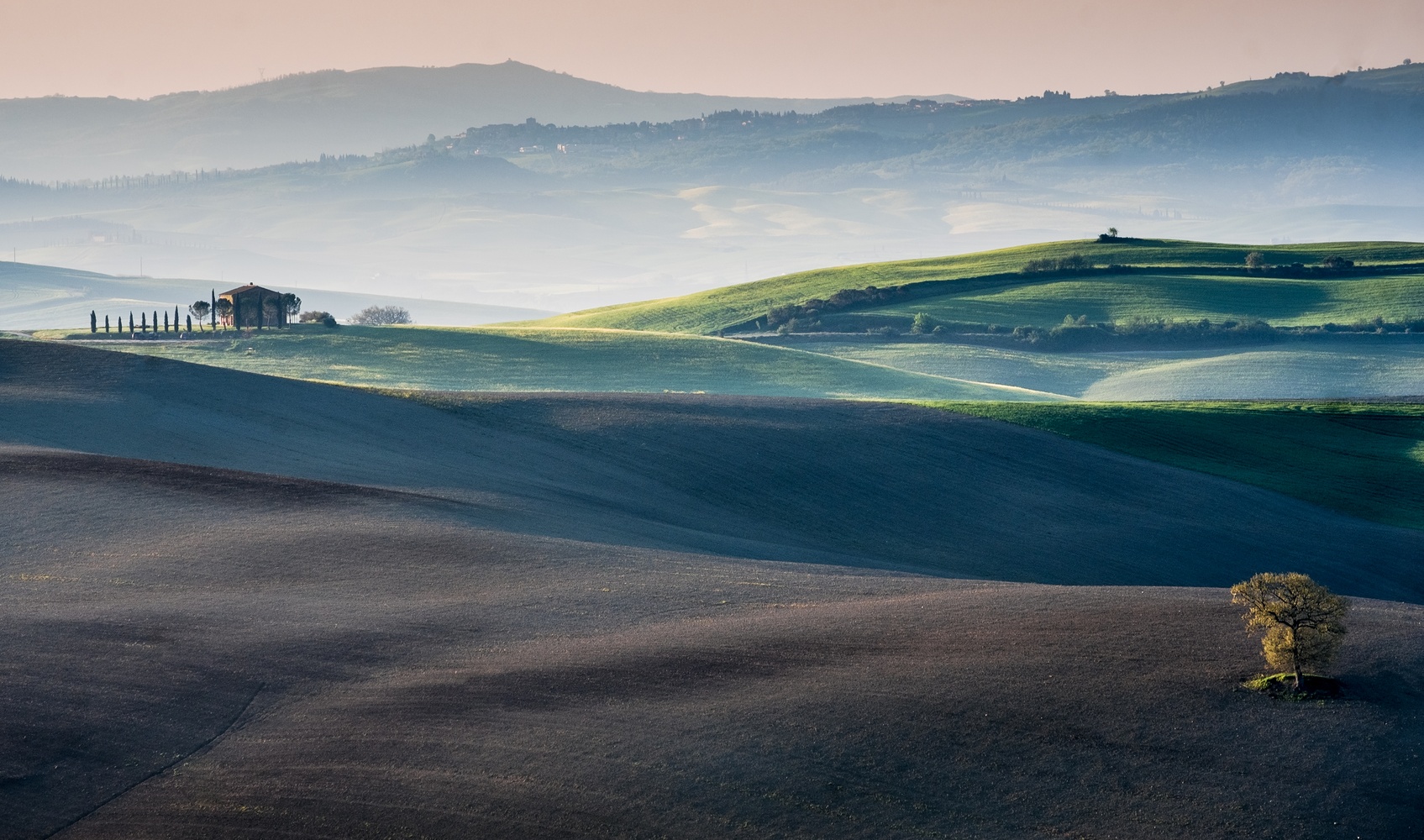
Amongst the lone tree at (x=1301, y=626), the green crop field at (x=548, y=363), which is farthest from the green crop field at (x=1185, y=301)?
the lone tree at (x=1301, y=626)

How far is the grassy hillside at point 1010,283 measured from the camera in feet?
353

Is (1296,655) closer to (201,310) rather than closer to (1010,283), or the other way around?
(201,310)

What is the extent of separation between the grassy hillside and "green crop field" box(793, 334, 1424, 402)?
9914 mm

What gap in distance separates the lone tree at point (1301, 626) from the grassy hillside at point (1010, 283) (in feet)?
280

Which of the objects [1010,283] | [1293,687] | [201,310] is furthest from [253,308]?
[1293,687]

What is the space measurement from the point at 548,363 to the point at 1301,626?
60.0 m

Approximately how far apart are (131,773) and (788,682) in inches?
330

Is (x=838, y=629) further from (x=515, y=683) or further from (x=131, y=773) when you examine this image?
(x=131, y=773)

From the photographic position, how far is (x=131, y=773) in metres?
17.0

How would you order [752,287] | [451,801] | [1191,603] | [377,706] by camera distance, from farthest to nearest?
[752,287] → [1191,603] → [377,706] → [451,801]

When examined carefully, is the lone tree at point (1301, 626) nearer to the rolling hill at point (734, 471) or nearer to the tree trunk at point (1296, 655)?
the tree trunk at point (1296, 655)

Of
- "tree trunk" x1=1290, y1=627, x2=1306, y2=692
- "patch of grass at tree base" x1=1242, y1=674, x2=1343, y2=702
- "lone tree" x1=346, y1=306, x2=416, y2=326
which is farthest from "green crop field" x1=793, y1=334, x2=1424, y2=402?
"tree trunk" x1=1290, y1=627, x2=1306, y2=692

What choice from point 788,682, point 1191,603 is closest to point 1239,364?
point 1191,603

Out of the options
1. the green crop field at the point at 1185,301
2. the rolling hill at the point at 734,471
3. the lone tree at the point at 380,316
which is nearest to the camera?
the rolling hill at the point at 734,471
